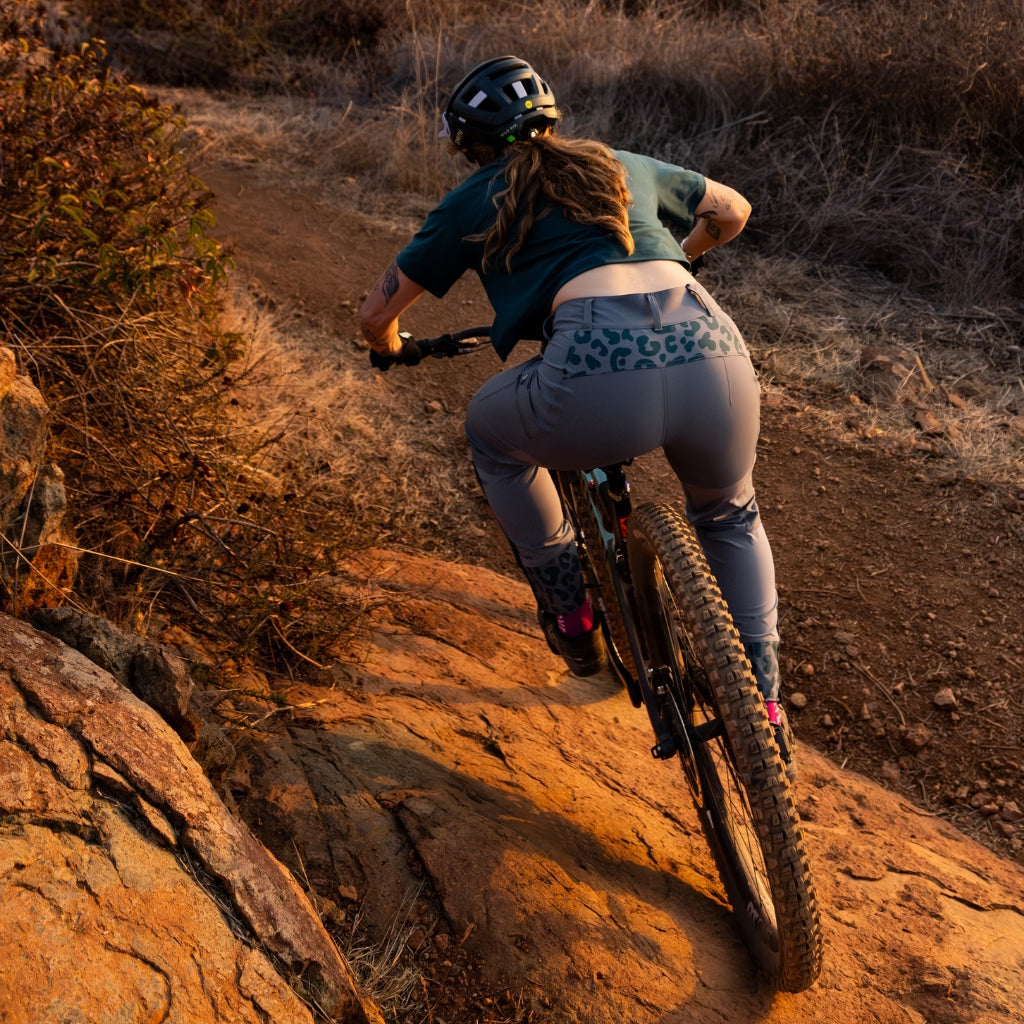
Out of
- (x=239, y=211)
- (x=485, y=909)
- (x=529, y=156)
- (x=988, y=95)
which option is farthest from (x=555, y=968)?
(x=988, y=95)

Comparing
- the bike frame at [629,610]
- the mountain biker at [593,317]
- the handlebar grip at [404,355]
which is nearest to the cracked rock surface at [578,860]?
the bike frame at [629,610]

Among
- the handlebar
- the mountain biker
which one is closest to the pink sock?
the mountain biker

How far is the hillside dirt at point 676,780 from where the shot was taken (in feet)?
7.52

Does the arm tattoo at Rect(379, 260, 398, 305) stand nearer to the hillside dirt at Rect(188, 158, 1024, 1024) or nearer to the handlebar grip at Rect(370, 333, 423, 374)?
the handlebar grip at Rect(370, 333, 423, 374)

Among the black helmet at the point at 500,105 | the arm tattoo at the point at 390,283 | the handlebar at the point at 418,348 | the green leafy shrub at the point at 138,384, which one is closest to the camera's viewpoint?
the black helmet at the point at 500,105

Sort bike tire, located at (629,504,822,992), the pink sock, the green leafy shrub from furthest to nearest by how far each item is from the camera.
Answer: the green leafy shrub < the pink sock < bike tire, located at (629,504,822,992)

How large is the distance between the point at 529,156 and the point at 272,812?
65.8 inches

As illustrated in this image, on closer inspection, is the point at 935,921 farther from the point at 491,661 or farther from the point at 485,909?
the point at 491,661

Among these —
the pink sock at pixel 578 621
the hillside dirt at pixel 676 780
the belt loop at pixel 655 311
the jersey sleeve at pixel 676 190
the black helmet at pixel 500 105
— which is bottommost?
the hillside dirt at pixel 676 780

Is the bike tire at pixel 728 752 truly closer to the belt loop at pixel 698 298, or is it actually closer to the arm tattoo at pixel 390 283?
the belt loop at pixel 698 298

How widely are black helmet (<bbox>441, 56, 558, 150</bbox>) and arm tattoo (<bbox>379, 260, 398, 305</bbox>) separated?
376 millimetres

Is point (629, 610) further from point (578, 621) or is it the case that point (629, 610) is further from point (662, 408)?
point (662, 408)

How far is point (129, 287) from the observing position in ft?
12.3

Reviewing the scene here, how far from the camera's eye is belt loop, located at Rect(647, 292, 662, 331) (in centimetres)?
220
